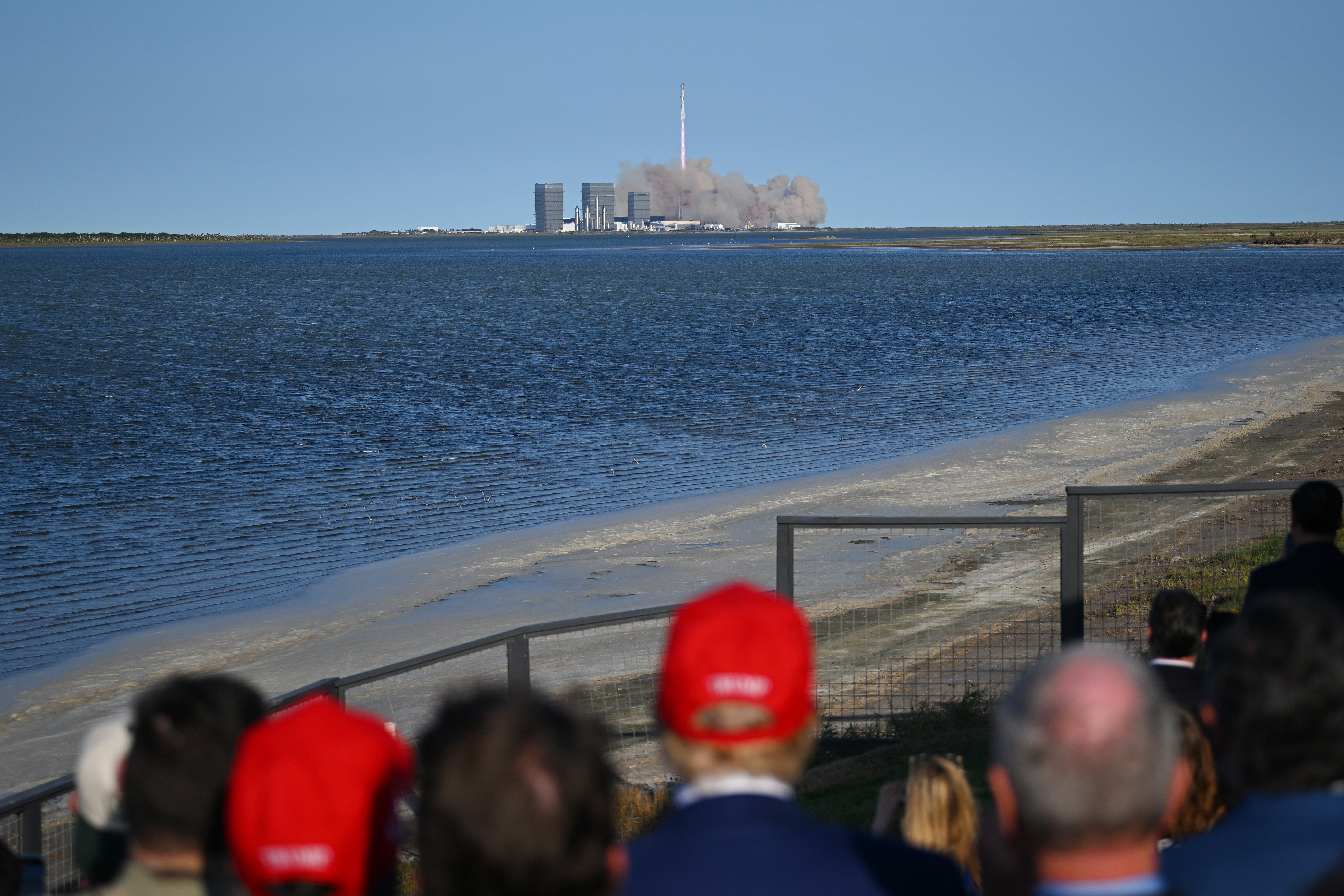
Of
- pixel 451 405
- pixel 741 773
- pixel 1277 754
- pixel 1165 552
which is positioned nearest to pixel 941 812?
pixel 1277 754

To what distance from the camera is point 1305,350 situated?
38.6 m

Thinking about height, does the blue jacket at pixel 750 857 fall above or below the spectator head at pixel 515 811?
below

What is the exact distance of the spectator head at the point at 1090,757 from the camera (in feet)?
6.23

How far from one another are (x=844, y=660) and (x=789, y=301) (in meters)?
71.3

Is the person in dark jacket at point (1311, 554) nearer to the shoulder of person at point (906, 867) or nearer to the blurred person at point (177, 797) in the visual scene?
the shoulder of person at point (906, 867)

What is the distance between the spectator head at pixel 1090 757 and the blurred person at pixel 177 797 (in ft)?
5.07

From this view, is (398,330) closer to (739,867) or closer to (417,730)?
(417,730)

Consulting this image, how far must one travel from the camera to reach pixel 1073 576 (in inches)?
278

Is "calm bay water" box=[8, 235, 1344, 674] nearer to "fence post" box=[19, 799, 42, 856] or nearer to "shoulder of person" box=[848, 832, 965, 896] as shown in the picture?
"fence post" box=[19, 799, 42, 856]

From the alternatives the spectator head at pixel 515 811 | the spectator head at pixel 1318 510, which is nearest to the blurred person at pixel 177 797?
the spectator head at pixel 515 811

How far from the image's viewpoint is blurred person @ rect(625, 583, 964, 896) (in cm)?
215

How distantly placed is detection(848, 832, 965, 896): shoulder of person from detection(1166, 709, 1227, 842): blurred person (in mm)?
1210

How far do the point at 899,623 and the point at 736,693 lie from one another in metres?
8.96

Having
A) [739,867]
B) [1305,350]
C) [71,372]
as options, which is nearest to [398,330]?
[71,372]
